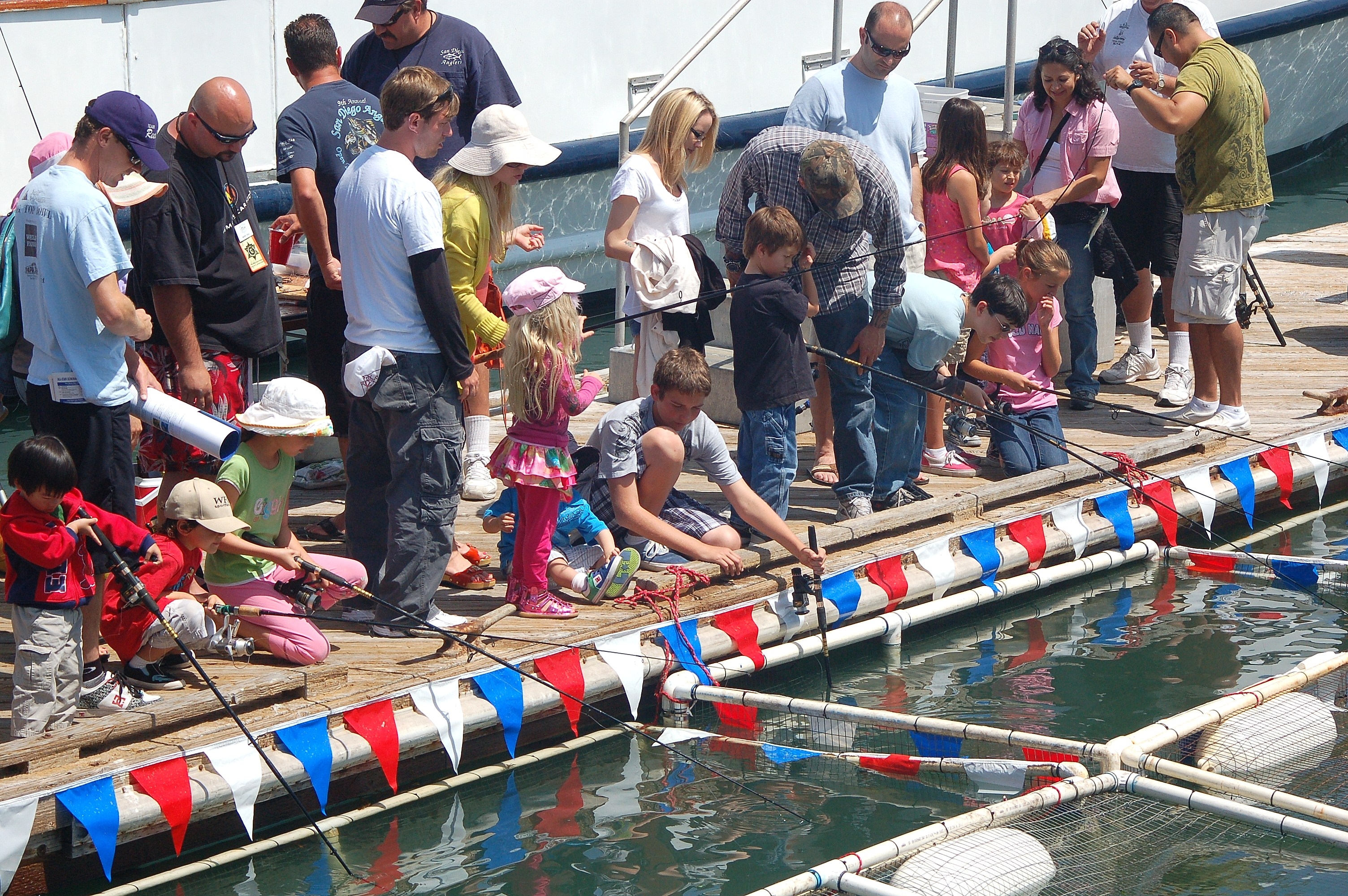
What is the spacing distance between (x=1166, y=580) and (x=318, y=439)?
3641mm

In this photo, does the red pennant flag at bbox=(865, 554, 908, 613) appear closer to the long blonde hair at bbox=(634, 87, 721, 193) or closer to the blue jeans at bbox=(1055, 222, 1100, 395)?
the long blonde hair at bbox=(634, 87, 721, 193)

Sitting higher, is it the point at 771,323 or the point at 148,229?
the point at 148,229

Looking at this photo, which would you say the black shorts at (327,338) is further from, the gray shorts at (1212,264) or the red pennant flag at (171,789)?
the gray shorts at (1212,264)

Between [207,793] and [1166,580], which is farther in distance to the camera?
[1166,580]

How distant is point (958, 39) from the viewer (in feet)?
43.5

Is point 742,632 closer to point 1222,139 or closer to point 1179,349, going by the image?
point 1222,139

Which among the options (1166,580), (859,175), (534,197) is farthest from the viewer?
(534,197)

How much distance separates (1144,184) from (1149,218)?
0.18 meters

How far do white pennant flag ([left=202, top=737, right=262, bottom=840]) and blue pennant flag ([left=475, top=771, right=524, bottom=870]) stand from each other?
64 cm

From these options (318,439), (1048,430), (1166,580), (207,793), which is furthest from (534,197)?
(207,793)

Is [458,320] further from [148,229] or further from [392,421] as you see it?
[148,229]

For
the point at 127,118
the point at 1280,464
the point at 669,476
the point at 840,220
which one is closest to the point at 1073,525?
the point at 1280,464

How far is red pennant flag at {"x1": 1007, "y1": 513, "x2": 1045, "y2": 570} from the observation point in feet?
20.7

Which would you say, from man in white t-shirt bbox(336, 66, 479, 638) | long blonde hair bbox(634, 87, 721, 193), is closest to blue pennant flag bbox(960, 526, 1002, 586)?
long blonde hair bbox(634, 87, 721, 193)
